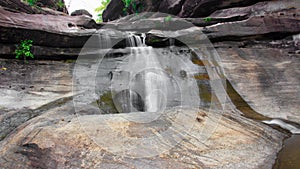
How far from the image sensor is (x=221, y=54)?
7.45 meters

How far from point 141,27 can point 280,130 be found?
7676mm

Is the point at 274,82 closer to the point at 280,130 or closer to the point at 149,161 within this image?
the point at 280,130

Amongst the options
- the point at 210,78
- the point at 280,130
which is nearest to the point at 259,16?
the point at 210,78

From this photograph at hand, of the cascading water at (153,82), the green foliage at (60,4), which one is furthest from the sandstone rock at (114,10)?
the cascading water at (153,82)

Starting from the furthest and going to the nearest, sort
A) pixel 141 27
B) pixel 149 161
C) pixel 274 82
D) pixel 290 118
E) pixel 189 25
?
pixel 141 27
pixel 189 25
pixel 274 82
pixel 290 118
pixel 149 161

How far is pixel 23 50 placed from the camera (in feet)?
20.7

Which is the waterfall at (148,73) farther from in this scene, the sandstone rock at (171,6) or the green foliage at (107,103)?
the sandstone rock at (171,6)

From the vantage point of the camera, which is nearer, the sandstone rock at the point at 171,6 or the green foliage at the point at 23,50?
the green foliage at the point at 23,50

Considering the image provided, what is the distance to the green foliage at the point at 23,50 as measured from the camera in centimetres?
627

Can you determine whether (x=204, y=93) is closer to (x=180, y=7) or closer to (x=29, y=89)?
(x=29, y=89)

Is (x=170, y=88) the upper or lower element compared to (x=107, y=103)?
upper

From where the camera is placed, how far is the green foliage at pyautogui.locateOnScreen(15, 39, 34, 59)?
627 centimetres

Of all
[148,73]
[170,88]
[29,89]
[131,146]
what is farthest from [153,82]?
[131,146]

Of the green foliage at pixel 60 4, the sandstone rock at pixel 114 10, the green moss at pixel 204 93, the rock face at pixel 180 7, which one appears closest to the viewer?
the green moss at pixel 204 93
